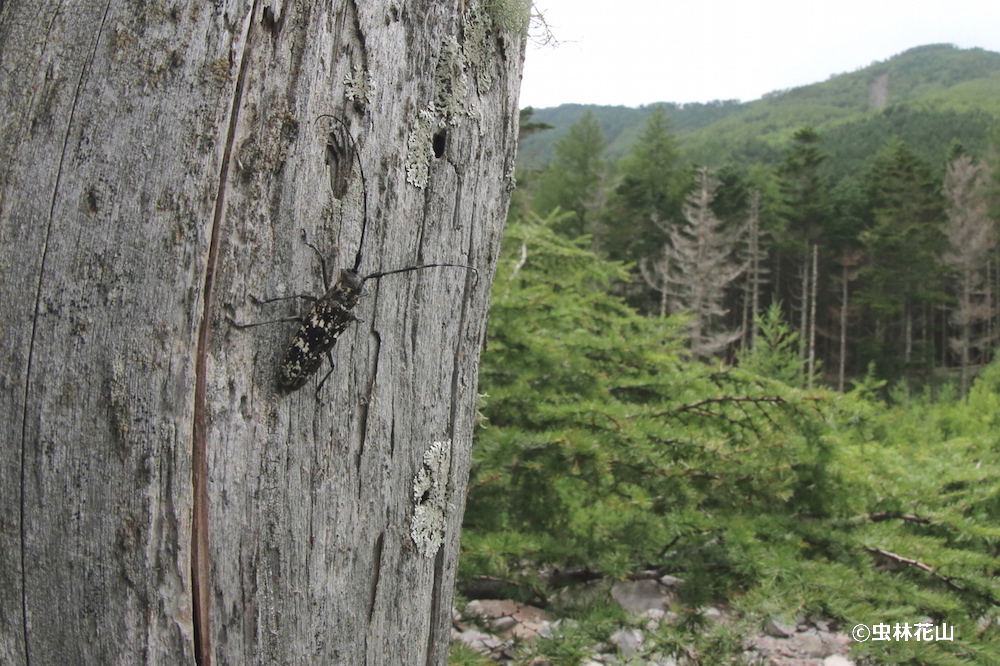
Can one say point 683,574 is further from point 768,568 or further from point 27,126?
point 27,126

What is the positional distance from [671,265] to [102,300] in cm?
3552

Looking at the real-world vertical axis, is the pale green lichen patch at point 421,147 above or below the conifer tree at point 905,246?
below

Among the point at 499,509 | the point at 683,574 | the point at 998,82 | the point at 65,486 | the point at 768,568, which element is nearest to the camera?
the point at 65,486

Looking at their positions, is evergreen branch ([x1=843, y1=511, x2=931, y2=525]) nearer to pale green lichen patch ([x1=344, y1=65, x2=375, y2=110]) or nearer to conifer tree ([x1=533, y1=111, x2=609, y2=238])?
pale green lichen patch ([x1=344, y1=65, x2=375, y2=110])

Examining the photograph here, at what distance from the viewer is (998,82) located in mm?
107938

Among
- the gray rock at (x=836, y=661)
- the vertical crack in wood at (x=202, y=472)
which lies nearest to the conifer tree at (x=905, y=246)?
the gray rock at (x=836, y=661)

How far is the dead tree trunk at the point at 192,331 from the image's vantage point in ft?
3.35

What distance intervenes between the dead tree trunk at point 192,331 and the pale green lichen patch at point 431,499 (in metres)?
0.08

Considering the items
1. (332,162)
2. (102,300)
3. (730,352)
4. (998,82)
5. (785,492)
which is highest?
(998,82)

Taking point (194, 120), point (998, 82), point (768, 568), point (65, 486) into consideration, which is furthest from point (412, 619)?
point (998, 82)

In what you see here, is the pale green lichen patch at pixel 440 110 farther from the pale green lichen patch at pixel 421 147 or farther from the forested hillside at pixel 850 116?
the forested hillside at pixel 850 116

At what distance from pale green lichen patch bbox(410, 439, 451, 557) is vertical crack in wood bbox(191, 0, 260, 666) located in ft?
1.30

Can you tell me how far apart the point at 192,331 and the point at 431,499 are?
0.59 m

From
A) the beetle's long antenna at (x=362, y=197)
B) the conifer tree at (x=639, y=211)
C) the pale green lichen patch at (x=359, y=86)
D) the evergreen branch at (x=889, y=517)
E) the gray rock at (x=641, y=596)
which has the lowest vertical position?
the gray rock at (x=641, y=596)
